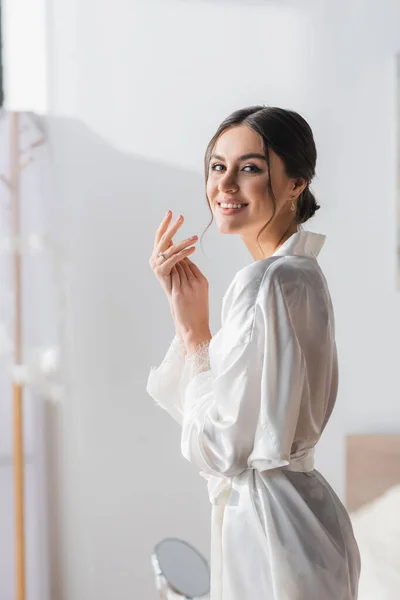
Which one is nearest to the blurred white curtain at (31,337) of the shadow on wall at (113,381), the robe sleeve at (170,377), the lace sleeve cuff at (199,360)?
the shadow on wall at (113,381)

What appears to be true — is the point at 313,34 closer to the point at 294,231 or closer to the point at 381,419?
the point at 381,419

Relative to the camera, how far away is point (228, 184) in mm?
1174

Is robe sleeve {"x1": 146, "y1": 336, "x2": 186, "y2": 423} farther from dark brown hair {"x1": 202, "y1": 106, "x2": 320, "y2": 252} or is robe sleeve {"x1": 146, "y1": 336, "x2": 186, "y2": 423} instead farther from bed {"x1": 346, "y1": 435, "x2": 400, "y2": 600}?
bed {"x1": 346, "y1": 435, "x2": 400, "y2": 600}

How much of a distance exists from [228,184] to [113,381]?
1466mm

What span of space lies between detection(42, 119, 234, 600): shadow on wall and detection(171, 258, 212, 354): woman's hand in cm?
123

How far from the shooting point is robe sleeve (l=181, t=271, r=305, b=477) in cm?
103

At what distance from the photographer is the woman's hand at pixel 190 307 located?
1.25 metres

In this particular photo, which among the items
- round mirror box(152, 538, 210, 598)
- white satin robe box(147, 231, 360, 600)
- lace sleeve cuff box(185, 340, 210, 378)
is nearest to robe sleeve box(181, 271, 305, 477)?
white satin robe box(147, 231, 360, 600)

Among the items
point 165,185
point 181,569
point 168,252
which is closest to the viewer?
point 168,252

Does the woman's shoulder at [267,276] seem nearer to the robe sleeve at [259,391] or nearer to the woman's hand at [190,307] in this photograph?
the robe sleeve at [259,391]

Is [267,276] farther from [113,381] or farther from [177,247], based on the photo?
[113,381]

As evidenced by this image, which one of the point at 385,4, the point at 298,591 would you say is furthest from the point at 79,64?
the point at 298,591

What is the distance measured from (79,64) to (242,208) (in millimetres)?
1523

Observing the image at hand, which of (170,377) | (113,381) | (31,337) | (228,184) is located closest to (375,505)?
(113,381)
